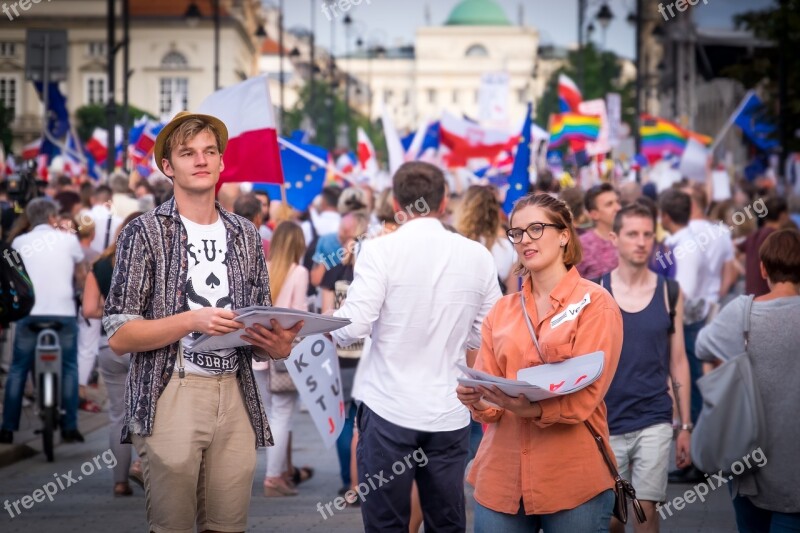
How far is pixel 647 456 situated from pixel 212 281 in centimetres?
249

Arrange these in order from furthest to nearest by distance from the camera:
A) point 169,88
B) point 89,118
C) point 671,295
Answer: point 169,88, point 89,118, point 671,295

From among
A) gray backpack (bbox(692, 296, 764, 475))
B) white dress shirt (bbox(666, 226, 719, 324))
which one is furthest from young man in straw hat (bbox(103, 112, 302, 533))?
white dress shirt (bbox(666, 226, 719, 324))

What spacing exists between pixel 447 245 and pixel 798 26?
19920 mm

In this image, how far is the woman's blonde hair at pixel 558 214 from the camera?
477 centimetres

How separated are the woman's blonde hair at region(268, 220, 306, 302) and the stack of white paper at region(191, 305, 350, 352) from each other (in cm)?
415

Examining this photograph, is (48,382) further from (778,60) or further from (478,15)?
(478,15)

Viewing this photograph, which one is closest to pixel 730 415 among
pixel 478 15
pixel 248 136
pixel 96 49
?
pixel 248 136

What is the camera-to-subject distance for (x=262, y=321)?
14.9 ft

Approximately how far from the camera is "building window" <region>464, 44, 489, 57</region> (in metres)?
144

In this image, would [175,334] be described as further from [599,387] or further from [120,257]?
[599,387]

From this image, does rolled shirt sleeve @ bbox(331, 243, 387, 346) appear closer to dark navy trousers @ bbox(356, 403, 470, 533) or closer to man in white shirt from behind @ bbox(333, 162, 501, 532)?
man in white shirt from behind @ bbox(333, 162, 501, 532)

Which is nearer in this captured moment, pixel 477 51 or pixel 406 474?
pixel 406 474

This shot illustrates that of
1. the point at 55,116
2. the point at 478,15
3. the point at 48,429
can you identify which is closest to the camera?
the point at 48,429

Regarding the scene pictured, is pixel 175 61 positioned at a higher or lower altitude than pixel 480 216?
higher
